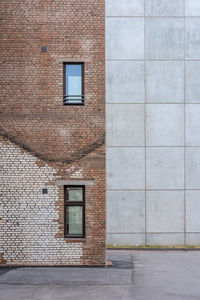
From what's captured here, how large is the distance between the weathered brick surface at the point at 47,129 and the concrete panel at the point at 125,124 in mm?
2801

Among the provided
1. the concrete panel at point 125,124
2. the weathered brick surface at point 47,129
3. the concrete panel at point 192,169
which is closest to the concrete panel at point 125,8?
the weathered brick surface at point 47,129

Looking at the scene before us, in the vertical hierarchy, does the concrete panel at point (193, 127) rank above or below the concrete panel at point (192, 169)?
above

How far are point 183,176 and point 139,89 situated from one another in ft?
14.2

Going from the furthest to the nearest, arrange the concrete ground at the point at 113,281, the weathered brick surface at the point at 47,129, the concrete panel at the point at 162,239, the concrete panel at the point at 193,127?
the concrete panel at the point at 193,127, the concrete panel at the point at 162,239, the weathered brick surface at the point at 47,129, the concrete ground at the point at 113,281

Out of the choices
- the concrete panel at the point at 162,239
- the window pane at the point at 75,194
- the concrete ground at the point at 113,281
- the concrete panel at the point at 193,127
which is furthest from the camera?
the concrete panel at the point at 193,127

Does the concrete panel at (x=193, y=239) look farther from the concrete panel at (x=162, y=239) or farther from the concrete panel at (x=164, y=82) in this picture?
the concrete panel at (x=164, y=82)

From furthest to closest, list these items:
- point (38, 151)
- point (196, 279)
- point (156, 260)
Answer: point (156, 260) < point (38, 151) < point (196, 279)

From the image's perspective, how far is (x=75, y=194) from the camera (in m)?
10.9

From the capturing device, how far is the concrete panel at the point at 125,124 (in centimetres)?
1361

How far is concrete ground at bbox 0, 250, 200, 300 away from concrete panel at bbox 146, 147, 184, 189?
3245 millimetres

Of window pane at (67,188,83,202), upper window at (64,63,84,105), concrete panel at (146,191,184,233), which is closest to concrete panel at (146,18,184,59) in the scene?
upper window at (64,63,84,105)

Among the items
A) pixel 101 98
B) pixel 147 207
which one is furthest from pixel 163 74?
pixel 147 207

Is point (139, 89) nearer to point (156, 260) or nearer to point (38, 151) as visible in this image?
point (38, 151)

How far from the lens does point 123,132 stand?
44.7 feet
